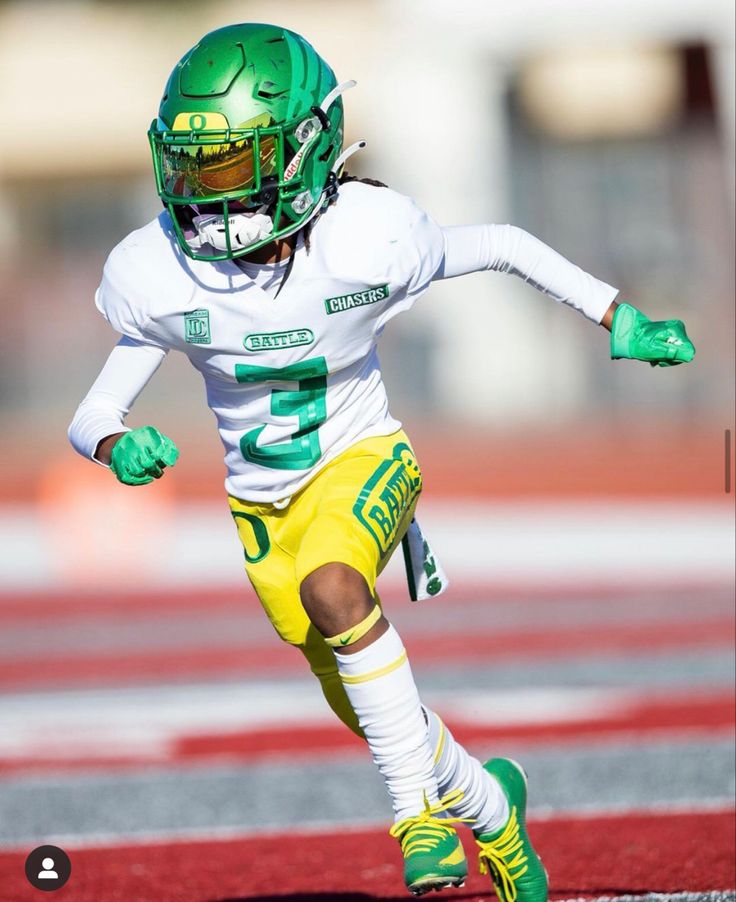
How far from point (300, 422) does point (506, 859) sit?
104cm

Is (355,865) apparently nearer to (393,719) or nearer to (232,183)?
(393,719)

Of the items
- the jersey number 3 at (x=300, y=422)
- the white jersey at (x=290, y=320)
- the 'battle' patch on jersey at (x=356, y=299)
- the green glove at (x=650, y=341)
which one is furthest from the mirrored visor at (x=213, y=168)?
the green glove at (x=650, y=341)

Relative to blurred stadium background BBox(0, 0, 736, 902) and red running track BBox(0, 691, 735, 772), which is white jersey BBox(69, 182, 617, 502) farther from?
red running track BBox(0, 691, 735, 772)

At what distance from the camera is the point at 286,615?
359cm

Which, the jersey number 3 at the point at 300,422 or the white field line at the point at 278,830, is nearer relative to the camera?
the jersey number 3 at the point at 300,422

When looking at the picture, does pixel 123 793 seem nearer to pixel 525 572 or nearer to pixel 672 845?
pixel 672 845

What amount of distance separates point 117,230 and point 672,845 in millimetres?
16619

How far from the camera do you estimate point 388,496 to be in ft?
11.5

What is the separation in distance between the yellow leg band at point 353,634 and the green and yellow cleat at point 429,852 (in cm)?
35

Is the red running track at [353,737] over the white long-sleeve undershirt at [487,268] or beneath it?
beneath

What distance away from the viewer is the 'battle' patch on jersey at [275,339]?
3.42 meters

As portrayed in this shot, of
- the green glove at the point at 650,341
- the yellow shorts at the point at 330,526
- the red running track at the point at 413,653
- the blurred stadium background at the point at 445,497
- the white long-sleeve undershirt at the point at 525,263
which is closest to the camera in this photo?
the yellow shorts at the point at 330,526

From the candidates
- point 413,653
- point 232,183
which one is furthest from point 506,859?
point 413,653

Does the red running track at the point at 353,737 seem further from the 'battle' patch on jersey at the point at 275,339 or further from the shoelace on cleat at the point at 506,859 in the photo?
the 'battle' patch on jersey at the point at 275,339
